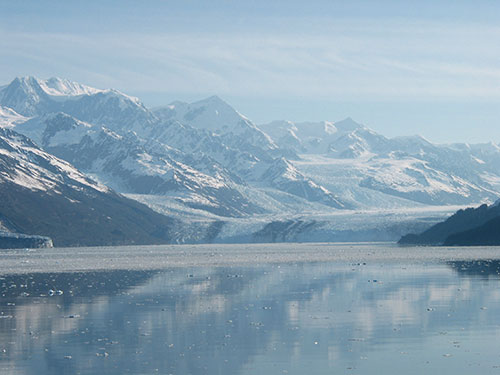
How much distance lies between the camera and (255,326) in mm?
50562

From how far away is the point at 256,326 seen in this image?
1991 inches

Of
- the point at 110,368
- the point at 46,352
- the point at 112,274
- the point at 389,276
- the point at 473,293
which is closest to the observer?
the point at 110,368

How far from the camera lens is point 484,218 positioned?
19738 cm

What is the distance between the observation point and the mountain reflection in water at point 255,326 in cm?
3991

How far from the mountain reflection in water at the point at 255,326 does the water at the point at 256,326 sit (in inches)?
2.3

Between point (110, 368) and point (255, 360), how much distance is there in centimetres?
614

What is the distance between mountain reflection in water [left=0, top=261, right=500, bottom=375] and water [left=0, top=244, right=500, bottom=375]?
59mm

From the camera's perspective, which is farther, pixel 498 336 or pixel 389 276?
pixel 389 276

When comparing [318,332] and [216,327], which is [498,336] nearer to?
[318,332]

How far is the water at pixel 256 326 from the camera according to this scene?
131 ft

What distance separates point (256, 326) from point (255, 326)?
0.05m

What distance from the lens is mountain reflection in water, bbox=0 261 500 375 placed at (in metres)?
39.9

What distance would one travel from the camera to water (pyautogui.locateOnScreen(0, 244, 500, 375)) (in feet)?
131

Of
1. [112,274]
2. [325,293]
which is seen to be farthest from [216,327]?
[112,274]
